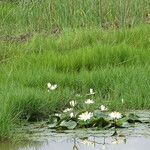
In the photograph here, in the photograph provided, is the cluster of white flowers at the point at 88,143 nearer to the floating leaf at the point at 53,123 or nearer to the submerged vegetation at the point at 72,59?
the floating leaf at the point at 53,123

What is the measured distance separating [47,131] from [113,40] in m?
3.72

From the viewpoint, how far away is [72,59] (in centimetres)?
683

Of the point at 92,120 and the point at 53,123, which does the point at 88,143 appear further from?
the point at 53,123

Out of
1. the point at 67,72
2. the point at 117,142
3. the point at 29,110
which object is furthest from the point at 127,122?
the point at 67,72

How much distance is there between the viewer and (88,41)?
805 centimetres

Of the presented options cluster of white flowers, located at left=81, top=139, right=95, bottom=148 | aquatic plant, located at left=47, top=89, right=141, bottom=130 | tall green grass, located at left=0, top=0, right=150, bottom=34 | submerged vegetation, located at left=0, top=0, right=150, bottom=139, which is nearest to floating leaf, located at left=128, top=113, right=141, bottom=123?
aquatic plant, located at left=47, top=89, right=141, bottom=130

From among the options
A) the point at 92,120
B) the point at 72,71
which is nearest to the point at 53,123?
the point at 92,120

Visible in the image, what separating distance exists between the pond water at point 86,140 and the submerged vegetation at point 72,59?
0.60 ft

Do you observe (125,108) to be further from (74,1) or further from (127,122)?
(74,1)

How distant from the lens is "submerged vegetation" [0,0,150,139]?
4.98 m

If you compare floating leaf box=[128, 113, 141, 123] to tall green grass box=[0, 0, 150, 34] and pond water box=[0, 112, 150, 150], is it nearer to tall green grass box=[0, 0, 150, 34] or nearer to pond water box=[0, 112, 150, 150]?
pond water box=[0, 112, 150, 150]

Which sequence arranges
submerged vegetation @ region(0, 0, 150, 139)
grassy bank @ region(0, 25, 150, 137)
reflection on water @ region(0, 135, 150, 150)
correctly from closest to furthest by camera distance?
reflection on water @ region(0, 135, 150, 150) < grassy bank @ region(0, 25, 150, 137) < submerged vegetation @ region(0, 0, 150, 139)

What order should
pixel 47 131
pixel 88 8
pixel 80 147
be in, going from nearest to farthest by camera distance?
pixel 80 147 → pixel 47 131 → pixel 88 8

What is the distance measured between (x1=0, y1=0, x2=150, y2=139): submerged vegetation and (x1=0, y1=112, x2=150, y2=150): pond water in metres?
0.18
